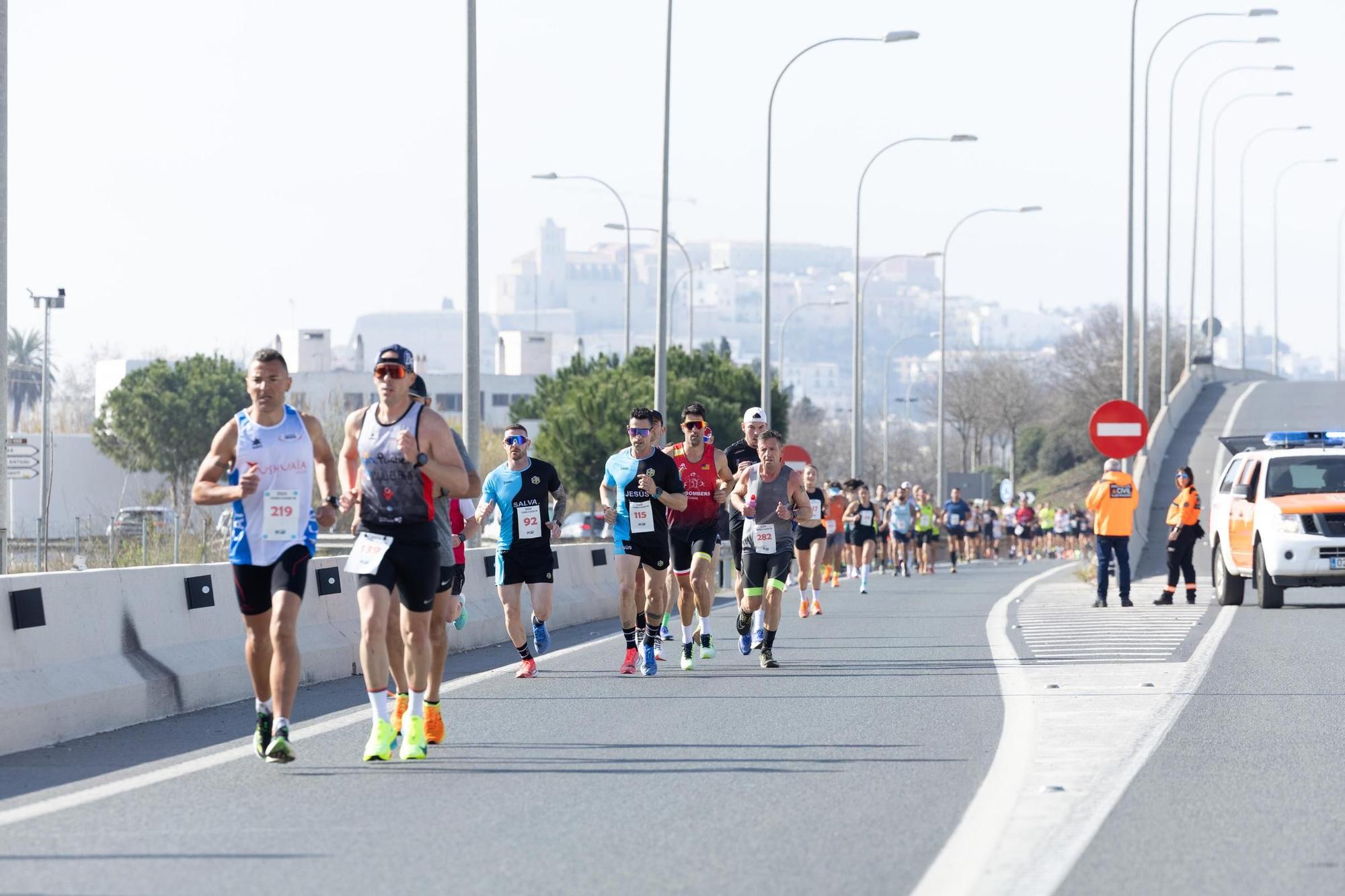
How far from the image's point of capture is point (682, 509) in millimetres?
14836

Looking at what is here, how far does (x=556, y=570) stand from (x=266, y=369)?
12.0m

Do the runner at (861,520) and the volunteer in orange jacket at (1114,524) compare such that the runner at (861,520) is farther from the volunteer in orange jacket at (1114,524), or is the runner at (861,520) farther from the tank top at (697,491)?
the tank top at (697,491)

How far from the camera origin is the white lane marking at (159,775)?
28.1 ft

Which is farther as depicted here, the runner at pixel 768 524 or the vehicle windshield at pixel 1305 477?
the vehicle windshield at pixel 1305 477

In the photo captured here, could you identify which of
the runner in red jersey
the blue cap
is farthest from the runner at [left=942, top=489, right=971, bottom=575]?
the blue cap

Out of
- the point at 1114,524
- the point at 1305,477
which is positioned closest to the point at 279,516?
the point at 1114,524

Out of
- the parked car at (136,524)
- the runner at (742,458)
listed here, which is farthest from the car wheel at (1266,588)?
the parked car at (136,524)

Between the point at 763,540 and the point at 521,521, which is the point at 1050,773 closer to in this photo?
the point at 521,521

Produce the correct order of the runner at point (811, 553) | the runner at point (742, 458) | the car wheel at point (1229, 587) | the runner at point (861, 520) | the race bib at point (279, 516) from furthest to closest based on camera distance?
1. the runner at point (861, 520)
2. the car wheel at point (1229, 587)
3. the runner at point (811, 553)
4. the runner at point (742, 458)
5. the race bib at point (279, 516)

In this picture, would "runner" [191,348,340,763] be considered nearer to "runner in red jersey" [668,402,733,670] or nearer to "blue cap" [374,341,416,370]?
"blue cap" [374,341,416,370]

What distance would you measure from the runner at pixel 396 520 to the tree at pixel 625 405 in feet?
162

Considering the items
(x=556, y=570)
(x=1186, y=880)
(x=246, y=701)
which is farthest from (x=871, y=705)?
(x=556, y=570)

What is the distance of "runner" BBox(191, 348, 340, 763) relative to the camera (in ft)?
31.9

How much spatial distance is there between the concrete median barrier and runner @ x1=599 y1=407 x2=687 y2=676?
77.9 inches
